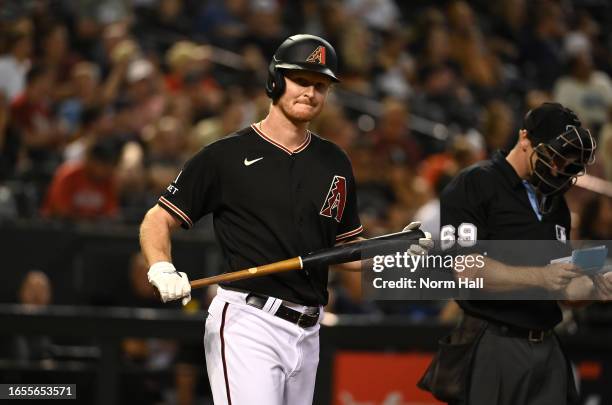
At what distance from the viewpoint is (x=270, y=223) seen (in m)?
4.33

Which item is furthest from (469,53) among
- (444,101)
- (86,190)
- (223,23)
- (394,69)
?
(86,190)

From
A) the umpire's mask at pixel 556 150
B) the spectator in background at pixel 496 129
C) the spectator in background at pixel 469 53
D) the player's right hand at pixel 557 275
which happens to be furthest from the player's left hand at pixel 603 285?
the spectator in background at pixel 469 53

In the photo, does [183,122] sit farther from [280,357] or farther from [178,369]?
[280,357]

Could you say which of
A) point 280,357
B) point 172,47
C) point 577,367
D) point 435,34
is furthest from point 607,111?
point 280,357

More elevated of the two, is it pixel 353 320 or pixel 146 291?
pixel 146 291

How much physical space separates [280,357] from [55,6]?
812 cm

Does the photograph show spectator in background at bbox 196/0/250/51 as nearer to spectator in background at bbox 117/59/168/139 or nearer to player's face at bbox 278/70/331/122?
Result: spectator in background at bbox 117/59/168/139

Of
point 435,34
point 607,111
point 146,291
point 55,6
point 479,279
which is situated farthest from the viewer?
point 435,34

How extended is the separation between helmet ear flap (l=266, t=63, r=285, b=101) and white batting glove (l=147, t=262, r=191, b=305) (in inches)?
33.0

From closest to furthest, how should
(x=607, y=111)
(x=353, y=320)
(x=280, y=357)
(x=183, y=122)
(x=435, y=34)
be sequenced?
(x=280, y=357) → (x=353, y=320) → (x=183, y=122) → (x=607, y=111) → (x=435, y=34)

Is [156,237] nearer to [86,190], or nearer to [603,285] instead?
[603,285]

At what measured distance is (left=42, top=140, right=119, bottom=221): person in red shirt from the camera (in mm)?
8680

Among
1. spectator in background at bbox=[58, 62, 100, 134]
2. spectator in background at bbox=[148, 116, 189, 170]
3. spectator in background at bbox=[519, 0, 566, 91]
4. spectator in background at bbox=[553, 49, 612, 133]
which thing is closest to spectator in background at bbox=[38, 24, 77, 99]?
spectator in background at bbox=[58, 62, 100, 134]

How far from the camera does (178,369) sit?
737 centimetres
